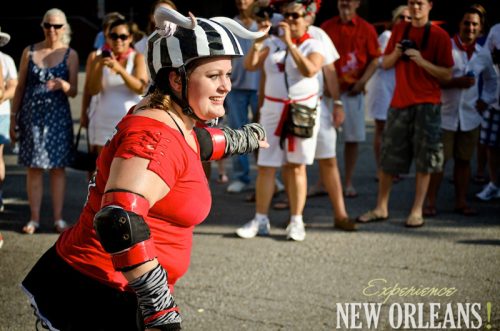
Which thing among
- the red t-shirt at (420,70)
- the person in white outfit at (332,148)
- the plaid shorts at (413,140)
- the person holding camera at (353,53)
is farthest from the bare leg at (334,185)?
the person holding camera at (353,53)

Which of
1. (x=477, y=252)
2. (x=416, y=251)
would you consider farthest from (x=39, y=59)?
(x=477, y=252)

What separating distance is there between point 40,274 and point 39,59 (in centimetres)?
422

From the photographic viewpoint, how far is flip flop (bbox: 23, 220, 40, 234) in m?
6.66

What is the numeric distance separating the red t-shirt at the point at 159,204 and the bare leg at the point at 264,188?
3.71m

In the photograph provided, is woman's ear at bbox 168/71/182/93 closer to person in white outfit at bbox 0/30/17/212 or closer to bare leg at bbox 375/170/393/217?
person in white outfit at bbox 0/30/17/212

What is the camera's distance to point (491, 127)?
7863mm

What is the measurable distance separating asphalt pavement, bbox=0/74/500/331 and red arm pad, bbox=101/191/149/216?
234cm

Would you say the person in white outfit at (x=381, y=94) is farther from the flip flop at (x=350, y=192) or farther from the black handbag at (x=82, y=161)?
the black handbag at (x=82, y=161)

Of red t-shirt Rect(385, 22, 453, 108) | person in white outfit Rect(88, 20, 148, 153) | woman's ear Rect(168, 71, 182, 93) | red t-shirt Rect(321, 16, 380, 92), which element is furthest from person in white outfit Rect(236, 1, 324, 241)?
woman's ear Rect(168, 71, 182, 93)

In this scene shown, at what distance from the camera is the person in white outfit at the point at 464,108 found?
24.3 feet

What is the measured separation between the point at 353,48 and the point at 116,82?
2502 millimetres

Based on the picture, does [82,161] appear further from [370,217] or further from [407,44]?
[407,44]

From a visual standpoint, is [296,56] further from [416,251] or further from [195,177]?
[195,177]

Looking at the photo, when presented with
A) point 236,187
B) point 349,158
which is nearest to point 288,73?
point 349,158
